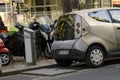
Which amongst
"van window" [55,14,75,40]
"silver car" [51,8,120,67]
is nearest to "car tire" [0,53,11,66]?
"silver car" [51,8,120,67]

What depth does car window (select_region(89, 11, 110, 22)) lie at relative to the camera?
13355mm

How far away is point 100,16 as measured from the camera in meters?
13.4

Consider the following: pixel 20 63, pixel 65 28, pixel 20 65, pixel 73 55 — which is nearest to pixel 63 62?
pixel 73 55

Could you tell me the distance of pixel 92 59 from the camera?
42.3 ft

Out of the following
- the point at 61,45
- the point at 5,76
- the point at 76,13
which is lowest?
the point at 5,76

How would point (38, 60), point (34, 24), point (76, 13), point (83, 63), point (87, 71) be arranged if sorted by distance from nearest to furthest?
point (87, 71) → point (76, 13) → point (83, 63) → point (38, 60) → point (34, 24)

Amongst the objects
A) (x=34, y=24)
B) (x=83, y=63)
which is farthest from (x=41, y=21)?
(x=83, y=63)

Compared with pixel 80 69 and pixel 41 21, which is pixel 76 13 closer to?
pixel 80 69

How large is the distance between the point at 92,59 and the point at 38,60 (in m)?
2.94

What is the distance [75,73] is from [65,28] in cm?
164

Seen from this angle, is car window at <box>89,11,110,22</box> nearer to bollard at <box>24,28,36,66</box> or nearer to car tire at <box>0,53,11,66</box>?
bollard at <box>24,28,36,66</box>

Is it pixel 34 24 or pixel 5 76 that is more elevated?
pixel 34 24

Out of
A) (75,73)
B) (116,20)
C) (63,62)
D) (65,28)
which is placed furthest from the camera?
(63,62)

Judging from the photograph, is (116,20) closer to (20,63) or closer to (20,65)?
(20,65)
